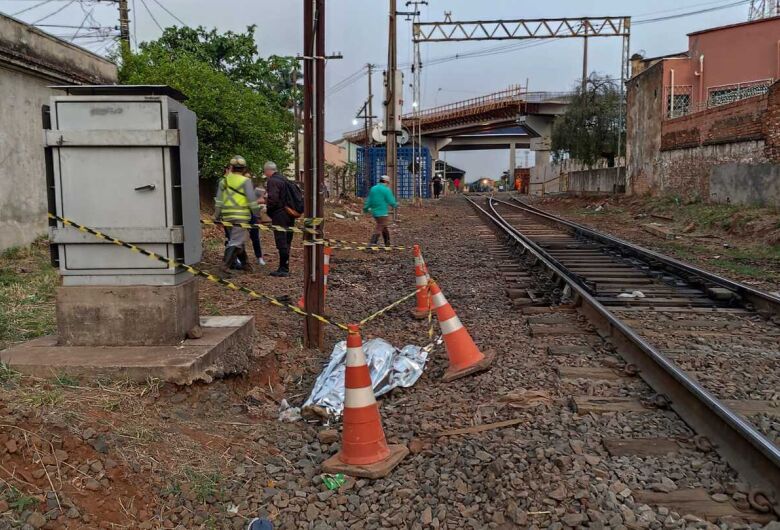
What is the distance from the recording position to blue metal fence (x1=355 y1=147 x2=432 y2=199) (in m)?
35.8

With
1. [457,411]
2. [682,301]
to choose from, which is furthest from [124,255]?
[682,301]

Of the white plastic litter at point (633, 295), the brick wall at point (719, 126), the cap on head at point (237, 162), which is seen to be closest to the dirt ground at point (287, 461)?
the white plastic litter at point (633, 295)

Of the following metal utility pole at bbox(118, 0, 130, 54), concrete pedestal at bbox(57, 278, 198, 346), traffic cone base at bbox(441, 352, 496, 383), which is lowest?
traffic cone base at bbox(441, 352, 496, 383)

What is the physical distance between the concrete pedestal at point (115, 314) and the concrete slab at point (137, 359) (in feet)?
0.24

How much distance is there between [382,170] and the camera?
119ft

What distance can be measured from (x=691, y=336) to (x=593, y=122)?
34.7 m

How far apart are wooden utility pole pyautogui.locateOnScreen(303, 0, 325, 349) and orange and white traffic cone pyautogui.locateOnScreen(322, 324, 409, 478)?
7.08ft

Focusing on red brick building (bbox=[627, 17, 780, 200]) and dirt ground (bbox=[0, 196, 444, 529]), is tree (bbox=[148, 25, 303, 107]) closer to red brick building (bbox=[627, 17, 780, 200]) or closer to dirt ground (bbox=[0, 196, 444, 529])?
red brick building (bbox=[627, 17, 780, 200])

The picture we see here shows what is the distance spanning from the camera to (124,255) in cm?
450

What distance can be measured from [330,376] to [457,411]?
1050mm

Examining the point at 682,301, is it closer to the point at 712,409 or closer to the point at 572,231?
the point at 712,409

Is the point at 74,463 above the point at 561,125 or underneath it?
underneath

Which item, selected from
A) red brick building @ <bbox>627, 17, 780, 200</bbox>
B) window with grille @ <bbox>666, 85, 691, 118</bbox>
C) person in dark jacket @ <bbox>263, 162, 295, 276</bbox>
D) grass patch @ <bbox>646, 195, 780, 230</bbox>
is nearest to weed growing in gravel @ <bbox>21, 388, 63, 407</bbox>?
person in dark jacket @ <bbox>263, 162, 295, 276</bbox>

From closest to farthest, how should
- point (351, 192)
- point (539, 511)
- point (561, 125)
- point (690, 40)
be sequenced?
point (539, 511), point (690, 40), point (351, 192), point (561, 125)
